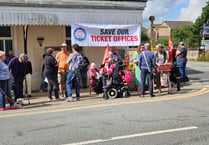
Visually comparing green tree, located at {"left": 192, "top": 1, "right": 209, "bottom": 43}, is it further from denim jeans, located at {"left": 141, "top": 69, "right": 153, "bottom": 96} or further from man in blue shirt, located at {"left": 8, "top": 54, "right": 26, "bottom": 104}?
man in blue shirt, located at {"left": 8, "top": 54, "right": 26, "bottom": 104}

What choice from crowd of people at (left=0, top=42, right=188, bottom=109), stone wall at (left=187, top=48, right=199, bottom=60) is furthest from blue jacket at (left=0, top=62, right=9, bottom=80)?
stone wall at (left=187, top=48, right=199, bottom=60)

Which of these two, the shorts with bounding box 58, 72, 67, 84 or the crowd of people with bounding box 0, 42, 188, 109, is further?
the shorts with bounding box 58, 72, 67, 84

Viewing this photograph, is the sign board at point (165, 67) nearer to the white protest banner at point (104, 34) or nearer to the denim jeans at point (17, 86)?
the white protest banner at point (104, 34)

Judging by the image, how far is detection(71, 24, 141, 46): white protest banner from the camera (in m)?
10.0

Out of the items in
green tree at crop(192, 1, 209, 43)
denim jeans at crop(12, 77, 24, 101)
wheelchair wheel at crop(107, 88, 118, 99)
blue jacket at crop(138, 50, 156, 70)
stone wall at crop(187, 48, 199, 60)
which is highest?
green tree at crop(192, 1, 209, 43)

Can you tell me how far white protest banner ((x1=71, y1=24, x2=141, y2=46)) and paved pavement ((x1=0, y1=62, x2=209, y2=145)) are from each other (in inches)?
112

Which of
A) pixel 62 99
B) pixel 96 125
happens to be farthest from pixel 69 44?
pixel 96 125

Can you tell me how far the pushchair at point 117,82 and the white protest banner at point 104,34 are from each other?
189 cm

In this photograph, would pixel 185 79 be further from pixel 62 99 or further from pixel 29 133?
pixel 29 133

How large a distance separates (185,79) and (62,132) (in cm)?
827

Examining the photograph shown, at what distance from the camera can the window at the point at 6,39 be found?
34.8ft

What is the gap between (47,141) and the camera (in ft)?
15.5

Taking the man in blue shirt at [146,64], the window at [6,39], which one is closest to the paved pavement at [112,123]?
the man in blue shirt at [146,64]

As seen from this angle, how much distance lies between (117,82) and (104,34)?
7.90 feet
